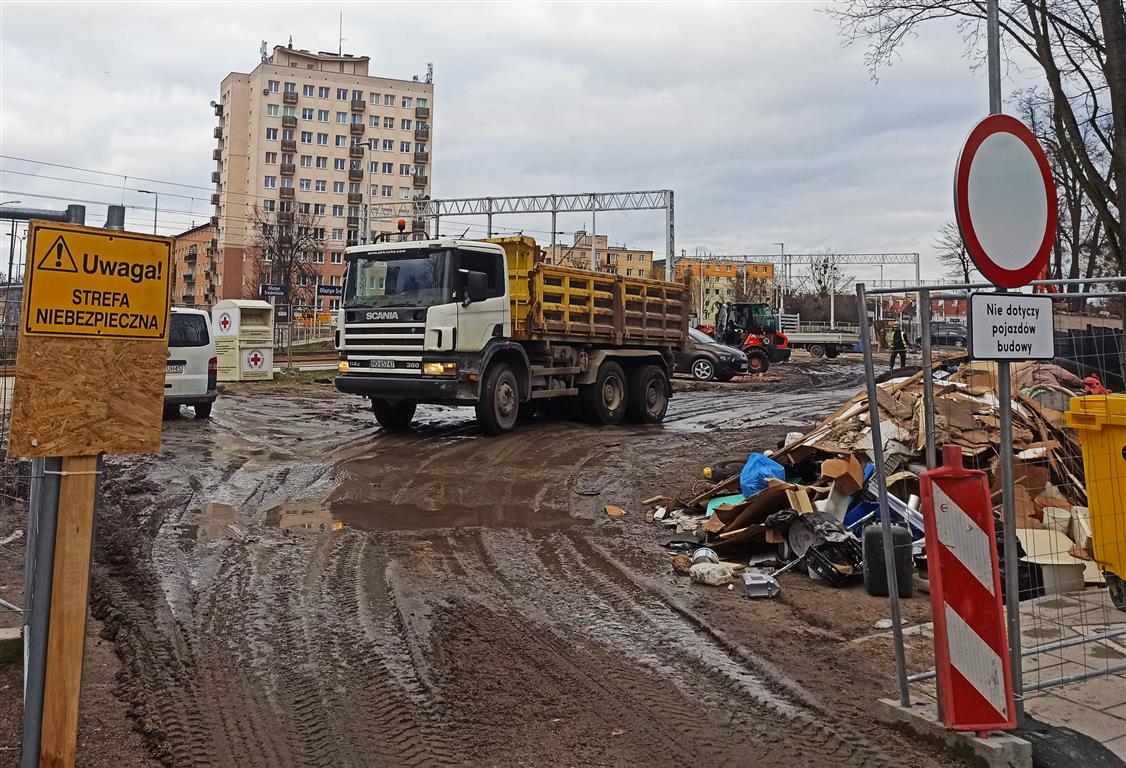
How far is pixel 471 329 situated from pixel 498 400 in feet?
4.03

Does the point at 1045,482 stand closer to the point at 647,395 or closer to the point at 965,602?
the point at 965,602

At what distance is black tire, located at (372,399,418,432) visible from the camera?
13.7 metres

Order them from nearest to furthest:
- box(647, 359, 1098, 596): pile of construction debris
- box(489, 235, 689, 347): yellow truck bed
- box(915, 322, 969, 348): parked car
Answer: box(915, 322, 969, 348): parked car
box(647, 359, 1098, 596): pile of construction debris
box(489, 235, 689, 347): yellow truck bed

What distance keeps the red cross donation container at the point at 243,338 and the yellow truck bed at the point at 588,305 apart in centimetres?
1052

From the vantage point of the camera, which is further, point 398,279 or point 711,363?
point 711,363

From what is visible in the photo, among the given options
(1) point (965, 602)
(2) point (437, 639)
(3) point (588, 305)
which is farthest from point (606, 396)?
(1) point (965, 602)

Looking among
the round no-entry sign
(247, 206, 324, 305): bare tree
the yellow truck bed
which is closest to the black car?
the yellow truck bed

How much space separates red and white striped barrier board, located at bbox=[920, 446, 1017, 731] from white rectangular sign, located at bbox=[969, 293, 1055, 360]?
48 centimetres

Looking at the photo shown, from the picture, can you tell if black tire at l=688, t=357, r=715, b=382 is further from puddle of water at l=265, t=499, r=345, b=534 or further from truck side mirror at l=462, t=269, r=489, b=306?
puddle of water at l=265, t=499, r=345, b=534

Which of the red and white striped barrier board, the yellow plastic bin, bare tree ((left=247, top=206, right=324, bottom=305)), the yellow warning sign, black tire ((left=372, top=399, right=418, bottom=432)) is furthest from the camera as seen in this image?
bare tree ((left=247, top=206, right=324, bottom=305))

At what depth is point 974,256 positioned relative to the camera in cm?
371

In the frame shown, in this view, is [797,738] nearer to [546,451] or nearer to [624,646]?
[624,646]

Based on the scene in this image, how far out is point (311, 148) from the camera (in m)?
88.9

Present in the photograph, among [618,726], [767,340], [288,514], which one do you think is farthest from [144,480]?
[767,340]
